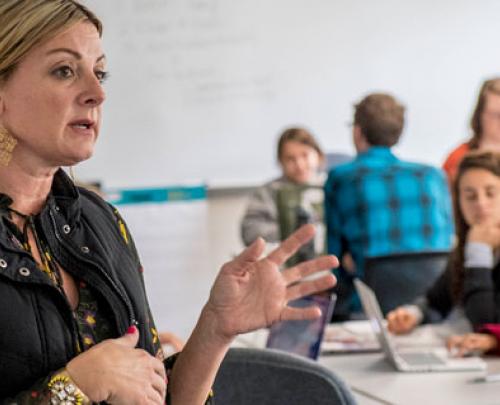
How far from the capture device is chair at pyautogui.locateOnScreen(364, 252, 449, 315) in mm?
3701

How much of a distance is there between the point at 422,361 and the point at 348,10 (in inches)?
151

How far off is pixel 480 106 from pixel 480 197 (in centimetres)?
185

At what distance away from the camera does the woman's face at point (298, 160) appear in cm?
534


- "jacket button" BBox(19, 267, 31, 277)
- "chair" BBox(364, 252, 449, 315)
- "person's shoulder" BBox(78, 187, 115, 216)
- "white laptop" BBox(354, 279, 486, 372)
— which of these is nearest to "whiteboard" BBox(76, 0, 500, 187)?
"chair" BBox(364, 252, 449, 315)

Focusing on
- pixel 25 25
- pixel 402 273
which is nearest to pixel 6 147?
pixel 25 25

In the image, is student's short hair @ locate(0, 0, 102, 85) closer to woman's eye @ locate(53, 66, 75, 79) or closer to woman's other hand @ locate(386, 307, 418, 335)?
woman's eye @ locate(53, 66, 75, 79)

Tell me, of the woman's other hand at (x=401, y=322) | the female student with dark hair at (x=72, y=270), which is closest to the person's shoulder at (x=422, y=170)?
the woman's other hand at (x=401, y=322)

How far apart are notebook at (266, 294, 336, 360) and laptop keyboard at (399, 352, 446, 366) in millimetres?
A: 263

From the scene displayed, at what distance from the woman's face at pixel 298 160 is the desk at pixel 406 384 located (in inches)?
95.8

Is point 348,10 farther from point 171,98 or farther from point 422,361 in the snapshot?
point 422,361

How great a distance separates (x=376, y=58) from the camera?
246 inches

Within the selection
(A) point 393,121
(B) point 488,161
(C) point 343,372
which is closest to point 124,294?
(C) point 343,372

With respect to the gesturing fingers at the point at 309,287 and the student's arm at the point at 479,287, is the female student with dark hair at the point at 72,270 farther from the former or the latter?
the student's arm at the point at 479,287

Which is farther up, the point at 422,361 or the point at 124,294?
the point at 124,294
